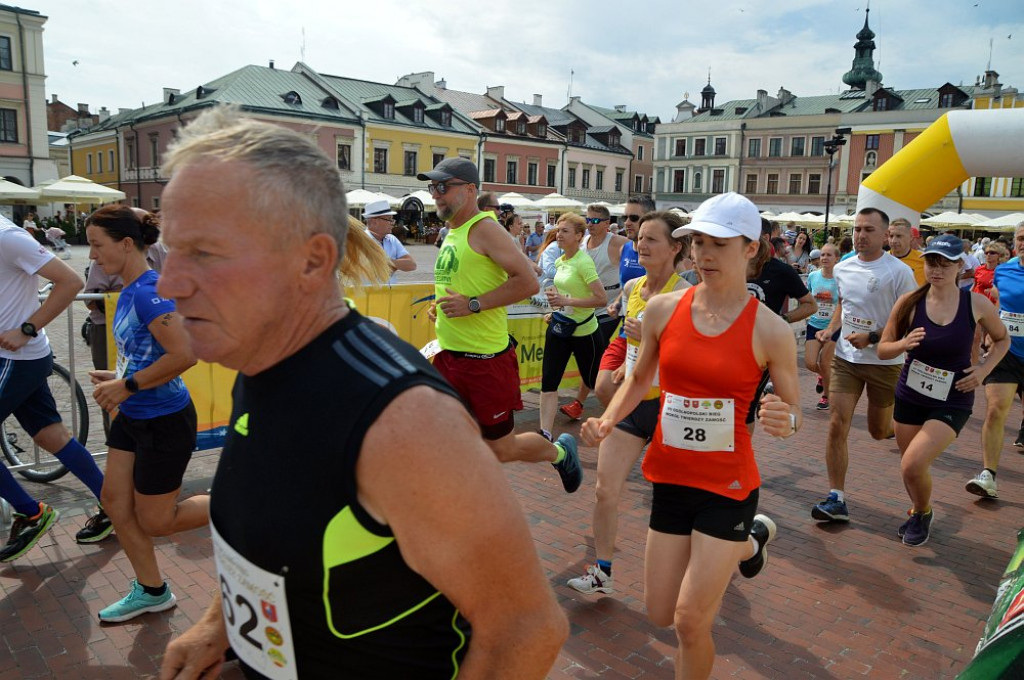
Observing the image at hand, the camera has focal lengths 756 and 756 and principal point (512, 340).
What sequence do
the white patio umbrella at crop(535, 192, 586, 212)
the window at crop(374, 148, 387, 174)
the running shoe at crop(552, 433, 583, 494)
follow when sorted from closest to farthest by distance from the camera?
the running shoe at crop(552, 433, 583, 494)
the white patio umbrella at crop(535, 192, 586, 212)
the window at crop(374, 148, 387, 174)

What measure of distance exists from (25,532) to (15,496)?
0.22 meters

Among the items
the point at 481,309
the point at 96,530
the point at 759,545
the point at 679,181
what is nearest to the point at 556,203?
the point at 481,309

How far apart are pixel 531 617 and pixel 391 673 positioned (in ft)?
0.97

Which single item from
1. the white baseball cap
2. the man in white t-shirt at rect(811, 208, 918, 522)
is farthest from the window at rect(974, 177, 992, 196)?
the white baseball cap

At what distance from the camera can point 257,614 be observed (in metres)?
1.43

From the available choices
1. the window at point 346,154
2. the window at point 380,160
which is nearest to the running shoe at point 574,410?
the window at point 346,154

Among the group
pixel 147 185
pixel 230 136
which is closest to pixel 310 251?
pixel 230 136

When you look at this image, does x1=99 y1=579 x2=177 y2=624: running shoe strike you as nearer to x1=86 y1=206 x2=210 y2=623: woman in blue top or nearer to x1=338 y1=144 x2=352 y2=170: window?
x1=86 y1=206 x2=210 y2=623: woman in blue top

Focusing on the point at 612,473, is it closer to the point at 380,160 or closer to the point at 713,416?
the point at 713,416

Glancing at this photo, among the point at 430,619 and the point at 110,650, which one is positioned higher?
the point at 430,619

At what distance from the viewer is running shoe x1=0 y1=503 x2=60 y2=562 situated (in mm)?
4301

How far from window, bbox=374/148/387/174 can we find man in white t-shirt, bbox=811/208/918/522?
159ft

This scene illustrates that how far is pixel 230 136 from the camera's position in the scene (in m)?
1.37

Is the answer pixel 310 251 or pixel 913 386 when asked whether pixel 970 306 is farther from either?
pixel 310 251
